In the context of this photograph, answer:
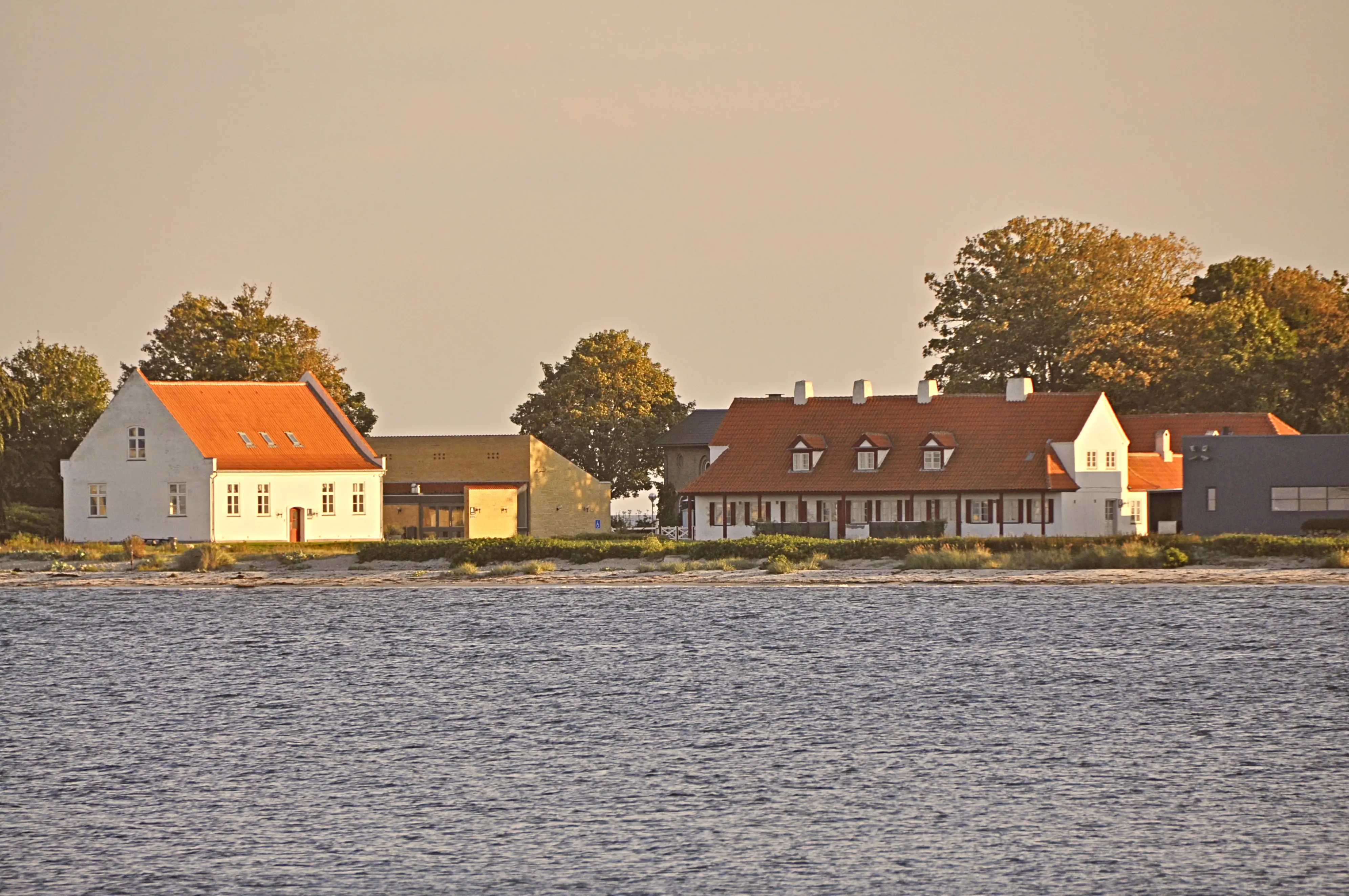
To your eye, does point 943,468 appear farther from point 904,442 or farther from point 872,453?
point 872,453

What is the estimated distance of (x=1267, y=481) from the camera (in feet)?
219

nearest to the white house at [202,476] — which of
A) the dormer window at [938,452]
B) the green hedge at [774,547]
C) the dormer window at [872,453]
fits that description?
the green hedge at [774,547]

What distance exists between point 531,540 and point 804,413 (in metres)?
17.3

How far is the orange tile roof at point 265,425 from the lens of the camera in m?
75.3

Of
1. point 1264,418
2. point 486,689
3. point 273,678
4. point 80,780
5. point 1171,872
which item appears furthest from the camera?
point 1264,418

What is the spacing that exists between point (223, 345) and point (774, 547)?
36.2 m

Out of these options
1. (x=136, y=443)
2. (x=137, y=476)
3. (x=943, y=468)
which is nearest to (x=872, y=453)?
(x=943, y=468)

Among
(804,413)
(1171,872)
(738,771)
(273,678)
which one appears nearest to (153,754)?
(738,771)

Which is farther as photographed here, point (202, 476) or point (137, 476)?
point (137, 476)

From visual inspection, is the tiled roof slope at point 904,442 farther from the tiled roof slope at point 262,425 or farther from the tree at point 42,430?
the tree at point 42,430

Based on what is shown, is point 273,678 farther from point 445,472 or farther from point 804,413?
point 445,472

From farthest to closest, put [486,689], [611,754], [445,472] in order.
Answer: [445,472]
[486,689]
[611,754]

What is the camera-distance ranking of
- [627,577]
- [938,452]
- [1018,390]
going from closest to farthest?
1. [627,577]
2. [938,452]
3. [1018,390]

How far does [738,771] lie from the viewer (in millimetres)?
22156
